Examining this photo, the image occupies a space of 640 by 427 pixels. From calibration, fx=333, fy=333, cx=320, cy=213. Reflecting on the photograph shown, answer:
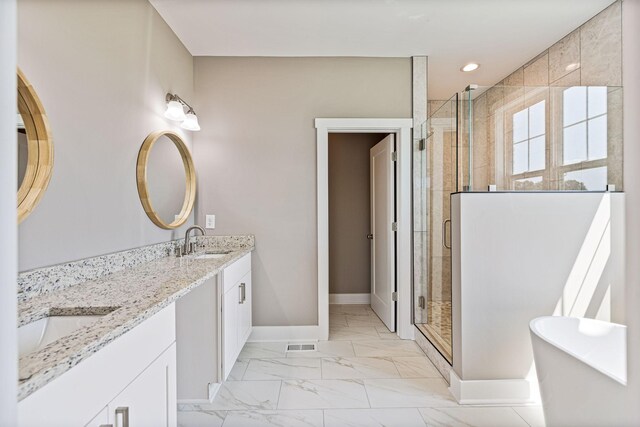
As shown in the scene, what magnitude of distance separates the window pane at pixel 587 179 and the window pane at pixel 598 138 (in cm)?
9

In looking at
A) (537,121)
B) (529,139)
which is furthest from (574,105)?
(529,139)

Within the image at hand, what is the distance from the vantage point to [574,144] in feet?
7.24

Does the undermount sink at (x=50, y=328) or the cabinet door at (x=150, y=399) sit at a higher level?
the undermount sink at (x=50, y=328)

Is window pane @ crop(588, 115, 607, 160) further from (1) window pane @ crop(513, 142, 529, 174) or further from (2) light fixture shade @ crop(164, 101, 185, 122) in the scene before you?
(2) light fixture shade @ crop(164, 101, 185, 122)

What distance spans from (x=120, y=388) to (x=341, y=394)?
1500 millimetres

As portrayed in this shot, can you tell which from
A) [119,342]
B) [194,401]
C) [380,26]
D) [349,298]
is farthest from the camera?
[349,298]

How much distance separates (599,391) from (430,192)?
189 centimetres

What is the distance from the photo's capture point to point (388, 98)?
3033 mm

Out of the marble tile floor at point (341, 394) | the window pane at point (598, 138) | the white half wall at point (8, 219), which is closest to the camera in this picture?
the white half wall at point (8, 219)

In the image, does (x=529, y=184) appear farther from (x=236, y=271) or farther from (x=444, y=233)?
(x=236, y=271)

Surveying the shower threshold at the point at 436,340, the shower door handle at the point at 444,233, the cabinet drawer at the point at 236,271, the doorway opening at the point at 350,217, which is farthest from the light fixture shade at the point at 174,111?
the shower threshold at the point at 436,340

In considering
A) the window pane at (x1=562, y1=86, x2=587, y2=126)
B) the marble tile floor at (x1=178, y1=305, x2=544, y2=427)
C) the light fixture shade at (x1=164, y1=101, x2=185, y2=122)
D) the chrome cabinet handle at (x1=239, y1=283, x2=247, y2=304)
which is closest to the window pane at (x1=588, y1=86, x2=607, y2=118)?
the window pane at (x1=562, y1=86, x2=587, y2=126)

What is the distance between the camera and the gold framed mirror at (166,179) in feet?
6.91

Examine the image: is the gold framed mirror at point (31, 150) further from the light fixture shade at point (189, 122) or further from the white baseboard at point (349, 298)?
the white baseboard at point (349, 298)
